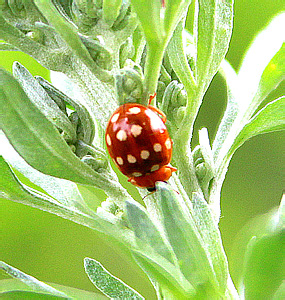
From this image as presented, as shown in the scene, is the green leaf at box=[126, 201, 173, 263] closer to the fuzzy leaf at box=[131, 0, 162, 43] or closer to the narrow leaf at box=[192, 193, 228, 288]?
the narrow leaf at box=[192, 193, 228, 288]

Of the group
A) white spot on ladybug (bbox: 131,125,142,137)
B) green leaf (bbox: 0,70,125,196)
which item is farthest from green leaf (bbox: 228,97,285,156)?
green leaf (bbox: 0,70,125,196)

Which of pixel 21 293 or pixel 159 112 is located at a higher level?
pixel 159 112

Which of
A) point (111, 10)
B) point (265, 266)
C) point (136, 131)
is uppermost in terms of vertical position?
point (111, 10)

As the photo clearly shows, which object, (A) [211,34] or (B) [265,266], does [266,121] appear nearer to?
(A) [211,34]

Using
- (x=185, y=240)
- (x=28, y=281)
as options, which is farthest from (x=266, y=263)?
(x=28, y=281)

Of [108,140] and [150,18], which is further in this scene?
[108,140]

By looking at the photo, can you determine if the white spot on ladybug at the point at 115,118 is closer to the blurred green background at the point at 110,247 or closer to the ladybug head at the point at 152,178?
the ladybug head at the point at 152,178
